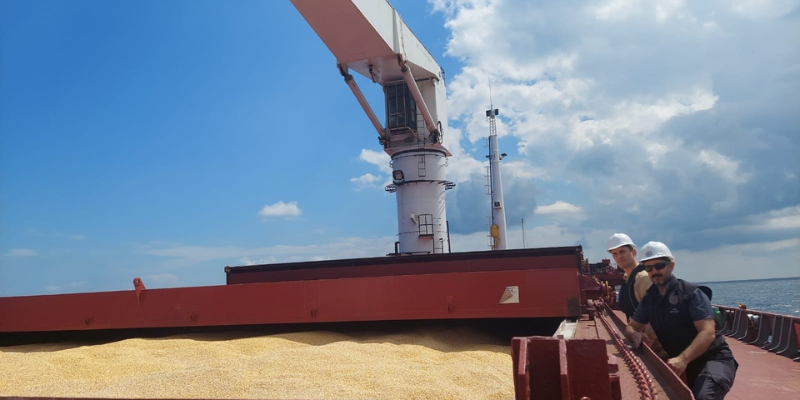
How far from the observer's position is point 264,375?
176 inches

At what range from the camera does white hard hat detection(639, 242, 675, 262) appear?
123 inches

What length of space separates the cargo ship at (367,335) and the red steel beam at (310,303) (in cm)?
2

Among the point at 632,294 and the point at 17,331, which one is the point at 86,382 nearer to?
the point at 17,331

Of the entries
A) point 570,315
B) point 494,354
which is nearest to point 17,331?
point 494,354

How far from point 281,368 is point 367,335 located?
6.99ft

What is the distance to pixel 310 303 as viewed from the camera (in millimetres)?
6609

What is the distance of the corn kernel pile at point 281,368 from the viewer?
404cm

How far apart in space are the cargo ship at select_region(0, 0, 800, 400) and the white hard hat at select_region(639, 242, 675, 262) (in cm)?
57

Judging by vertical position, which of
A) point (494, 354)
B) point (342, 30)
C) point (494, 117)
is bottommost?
point (494, 354)

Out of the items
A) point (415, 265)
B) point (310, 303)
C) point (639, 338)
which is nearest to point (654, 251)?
point (639, 338)

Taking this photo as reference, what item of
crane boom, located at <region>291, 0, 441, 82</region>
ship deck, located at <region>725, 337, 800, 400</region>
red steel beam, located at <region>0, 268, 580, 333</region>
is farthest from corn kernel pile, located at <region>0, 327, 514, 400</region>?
crane boom, located at <region>291, 0, 441, 82</region>

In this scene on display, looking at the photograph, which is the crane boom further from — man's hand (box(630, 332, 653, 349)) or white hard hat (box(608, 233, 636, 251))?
man's hand (box(630, 332, 653, 349))

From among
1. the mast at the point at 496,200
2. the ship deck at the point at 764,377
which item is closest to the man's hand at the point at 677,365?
the ship deck at the point at 764,377

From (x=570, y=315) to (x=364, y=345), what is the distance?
2.25 m
